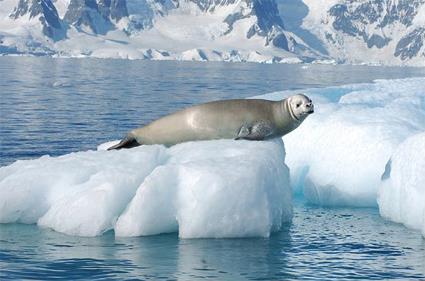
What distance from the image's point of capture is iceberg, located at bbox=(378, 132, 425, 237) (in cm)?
1229

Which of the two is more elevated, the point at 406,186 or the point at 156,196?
the point at 406,186

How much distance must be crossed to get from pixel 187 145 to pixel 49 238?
9.49 ft

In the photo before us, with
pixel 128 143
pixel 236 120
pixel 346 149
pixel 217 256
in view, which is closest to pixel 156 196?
pixel 217 256

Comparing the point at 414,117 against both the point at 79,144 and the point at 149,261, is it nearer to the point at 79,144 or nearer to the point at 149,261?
the point at 149,261

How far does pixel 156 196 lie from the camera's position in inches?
416

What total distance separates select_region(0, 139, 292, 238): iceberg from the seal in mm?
1387

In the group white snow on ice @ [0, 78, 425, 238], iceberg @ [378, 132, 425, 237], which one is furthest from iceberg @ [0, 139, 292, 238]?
iceberg @ [378, 132, 425, 237]

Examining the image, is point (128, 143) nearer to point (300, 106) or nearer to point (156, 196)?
point (300, 106)

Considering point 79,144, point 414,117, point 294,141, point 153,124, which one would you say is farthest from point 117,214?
point 79,144

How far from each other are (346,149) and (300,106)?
9.08ft

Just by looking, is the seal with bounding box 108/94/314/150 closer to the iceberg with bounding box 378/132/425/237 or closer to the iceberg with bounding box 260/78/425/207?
the iceberg with bounding box 378/132/425/237

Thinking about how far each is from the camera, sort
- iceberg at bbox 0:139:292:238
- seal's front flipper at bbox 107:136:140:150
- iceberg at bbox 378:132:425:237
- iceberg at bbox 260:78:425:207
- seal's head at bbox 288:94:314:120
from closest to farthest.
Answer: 1. iceberg at bbox 0:139:292:238
2. iceberg at bbox 378:132:425:237
3. seal's head at bbox 288:94:314:120
4. seal's front flipper at bbox 107:136:140:150
5. iceberg at bbox 260:78:425:207

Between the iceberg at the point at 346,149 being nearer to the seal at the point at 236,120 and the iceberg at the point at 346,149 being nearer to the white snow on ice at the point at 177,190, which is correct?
the white snow on ice at the point at 177,190

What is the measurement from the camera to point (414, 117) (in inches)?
666
